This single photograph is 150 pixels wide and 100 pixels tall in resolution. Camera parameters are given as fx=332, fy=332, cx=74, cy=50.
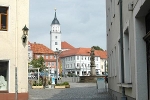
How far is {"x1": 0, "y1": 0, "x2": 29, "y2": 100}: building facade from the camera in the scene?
19.4 meters

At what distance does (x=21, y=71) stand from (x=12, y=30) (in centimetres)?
252

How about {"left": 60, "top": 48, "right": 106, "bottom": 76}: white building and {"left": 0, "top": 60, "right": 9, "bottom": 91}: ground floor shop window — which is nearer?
{"left": 0, "top": 60, "right": 9, "bottom": 91}: ground floor shop window

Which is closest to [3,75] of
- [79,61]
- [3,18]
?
[3,18]

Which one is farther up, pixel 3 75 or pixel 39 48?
pixel 39 48

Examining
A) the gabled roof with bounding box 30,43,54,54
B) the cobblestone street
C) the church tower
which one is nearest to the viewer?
the cobblestone street

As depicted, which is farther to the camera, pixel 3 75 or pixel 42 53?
pixel 42 53

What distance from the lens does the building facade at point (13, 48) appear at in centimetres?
1938

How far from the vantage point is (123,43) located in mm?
12750

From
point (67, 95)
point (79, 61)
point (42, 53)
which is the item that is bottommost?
point (67, 95)

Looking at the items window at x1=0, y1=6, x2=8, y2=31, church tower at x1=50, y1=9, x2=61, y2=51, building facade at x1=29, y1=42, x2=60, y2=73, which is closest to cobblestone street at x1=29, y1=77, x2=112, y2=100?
window at x1=0, y1=6, x2=8, y2=31

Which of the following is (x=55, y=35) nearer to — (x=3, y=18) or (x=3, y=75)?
(x=3, y=18)

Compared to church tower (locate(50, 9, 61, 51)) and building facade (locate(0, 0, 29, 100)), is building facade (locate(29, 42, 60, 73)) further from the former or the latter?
building facade (locate(0, 0, 29, 100))

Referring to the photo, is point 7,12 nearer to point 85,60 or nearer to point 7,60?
point 7,60

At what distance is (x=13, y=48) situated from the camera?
19.7 m
